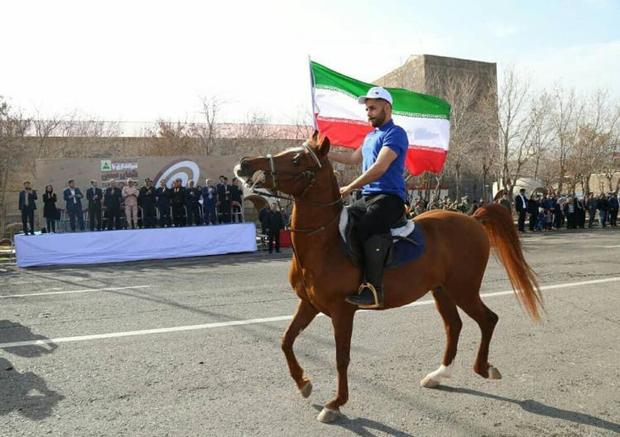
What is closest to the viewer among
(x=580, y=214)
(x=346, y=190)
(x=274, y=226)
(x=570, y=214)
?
(x=346, y=190)

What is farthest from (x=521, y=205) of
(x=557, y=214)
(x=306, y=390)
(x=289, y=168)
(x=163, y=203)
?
(x=289, y=168)

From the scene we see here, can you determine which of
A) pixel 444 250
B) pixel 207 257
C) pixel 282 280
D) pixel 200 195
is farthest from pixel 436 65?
pixel 444 250

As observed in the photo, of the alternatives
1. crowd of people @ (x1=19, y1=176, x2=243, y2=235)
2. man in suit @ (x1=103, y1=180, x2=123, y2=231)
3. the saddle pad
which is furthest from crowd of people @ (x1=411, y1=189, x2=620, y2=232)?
the saddle pad

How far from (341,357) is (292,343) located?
51cm

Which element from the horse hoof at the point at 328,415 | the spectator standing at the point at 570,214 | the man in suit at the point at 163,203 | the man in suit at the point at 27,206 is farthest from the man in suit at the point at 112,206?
the spectator standing at the point at 570,214

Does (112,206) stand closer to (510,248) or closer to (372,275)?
(510,248)

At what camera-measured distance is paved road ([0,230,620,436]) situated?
4.02 metres

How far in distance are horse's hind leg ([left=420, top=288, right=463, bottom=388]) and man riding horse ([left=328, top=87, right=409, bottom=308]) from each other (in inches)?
38.9

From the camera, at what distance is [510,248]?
218 inches

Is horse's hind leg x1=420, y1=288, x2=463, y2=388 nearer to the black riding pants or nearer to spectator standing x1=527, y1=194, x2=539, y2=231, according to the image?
the black riding pants

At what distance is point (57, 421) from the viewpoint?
409 centimetres

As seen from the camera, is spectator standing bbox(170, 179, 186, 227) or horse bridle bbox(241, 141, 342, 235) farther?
spectator standing bbox(170, 179, 186, 227)

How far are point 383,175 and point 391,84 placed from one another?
132 ft

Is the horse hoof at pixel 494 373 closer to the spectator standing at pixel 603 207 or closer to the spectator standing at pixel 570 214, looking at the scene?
the spectator standing at pixel 570 214
